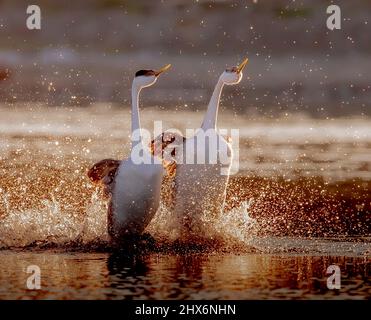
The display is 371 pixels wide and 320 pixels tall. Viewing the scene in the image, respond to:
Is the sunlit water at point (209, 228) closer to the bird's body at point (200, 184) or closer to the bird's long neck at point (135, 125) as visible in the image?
the bird's body at point (200, 184)

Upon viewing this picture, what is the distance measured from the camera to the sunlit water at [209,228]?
1522 cm

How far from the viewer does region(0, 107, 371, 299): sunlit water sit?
1522 cm

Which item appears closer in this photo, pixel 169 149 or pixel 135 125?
pixel 135 125

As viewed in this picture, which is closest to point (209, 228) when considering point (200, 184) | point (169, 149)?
point (200, 184)

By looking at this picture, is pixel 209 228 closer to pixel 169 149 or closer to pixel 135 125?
pixel 169 149

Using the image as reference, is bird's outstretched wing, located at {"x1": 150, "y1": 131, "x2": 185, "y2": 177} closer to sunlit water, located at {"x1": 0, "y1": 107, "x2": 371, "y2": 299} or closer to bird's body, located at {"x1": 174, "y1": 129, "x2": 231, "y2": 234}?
bird's body, located at {"x1": 174, "y1": 129, "x2": 231, "y2": 234}

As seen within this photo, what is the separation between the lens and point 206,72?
3744 centimetres

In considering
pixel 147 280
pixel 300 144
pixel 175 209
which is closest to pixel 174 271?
pixel 147 280

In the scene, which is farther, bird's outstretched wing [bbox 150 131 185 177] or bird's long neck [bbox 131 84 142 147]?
bird's outstretched wing [bbox 150 131 185 177]

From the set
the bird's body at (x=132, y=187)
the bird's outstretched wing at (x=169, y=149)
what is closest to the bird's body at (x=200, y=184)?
the bird's outstretched wing at (x=169, y=149)

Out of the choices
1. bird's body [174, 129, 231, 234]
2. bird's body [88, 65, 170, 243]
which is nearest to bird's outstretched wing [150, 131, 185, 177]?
bird's body [174, 129, 231, 234]

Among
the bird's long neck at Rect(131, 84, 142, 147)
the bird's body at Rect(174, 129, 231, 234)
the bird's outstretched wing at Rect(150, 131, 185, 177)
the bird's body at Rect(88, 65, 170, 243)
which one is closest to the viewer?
the bird's body at Rect(88, 65, 170, 243)

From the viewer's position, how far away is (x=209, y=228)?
18.8 m

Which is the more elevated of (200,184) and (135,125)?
(135,125)
